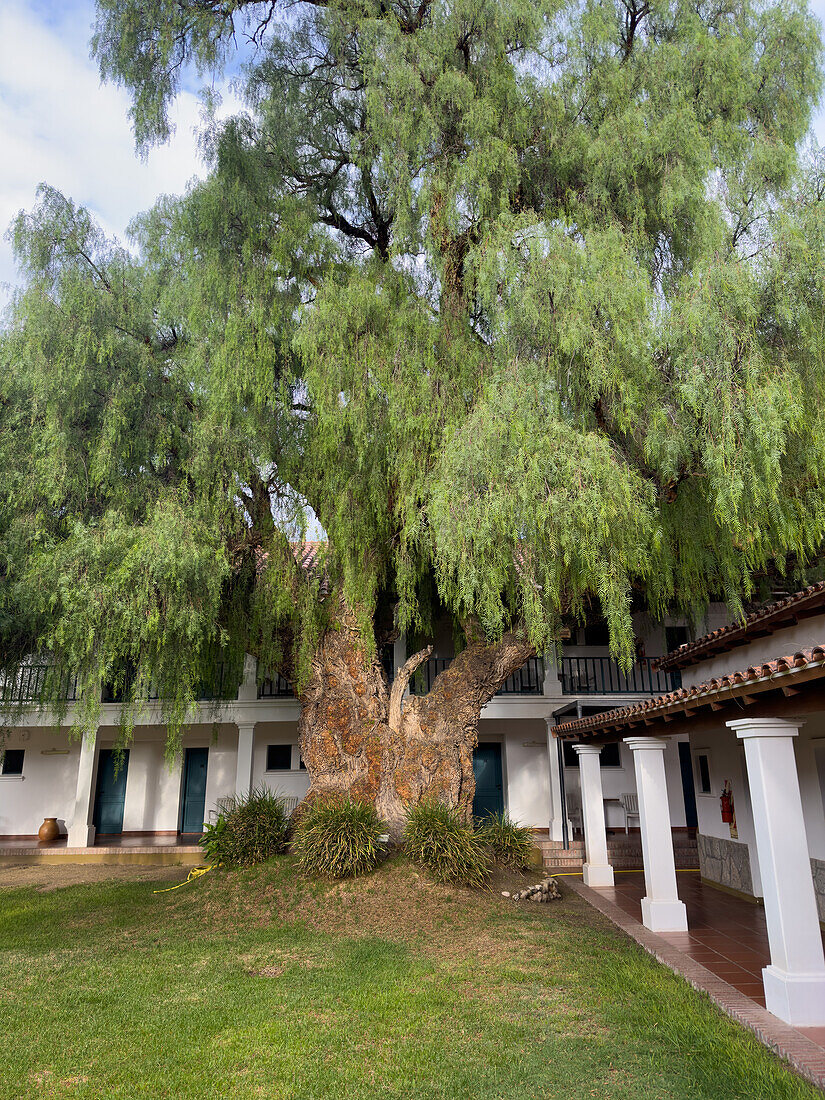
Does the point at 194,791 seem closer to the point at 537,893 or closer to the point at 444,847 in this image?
the point at 444,847

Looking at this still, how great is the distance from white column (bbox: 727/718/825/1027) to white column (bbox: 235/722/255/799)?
36.3 ft

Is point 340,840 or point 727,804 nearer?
point 340,840

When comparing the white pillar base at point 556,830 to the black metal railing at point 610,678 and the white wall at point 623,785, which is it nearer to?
the white wall at point 623,785

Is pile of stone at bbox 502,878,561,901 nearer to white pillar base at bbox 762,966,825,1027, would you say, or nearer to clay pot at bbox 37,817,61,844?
white pillar base at bbox 762,966,825,1027

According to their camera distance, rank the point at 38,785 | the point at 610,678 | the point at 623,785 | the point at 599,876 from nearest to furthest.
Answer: the point at 599,876 < the point at 610,678 < the point at 623,785 < the point at 38,785

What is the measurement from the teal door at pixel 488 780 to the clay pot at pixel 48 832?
9.36 metres

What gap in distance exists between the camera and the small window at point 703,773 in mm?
11591

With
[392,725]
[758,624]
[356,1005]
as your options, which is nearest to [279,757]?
[392,725]

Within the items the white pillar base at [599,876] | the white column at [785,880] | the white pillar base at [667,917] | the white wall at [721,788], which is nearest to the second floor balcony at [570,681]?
the white wall at [721,788]

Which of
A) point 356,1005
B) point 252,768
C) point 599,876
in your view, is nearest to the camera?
point 356,1005

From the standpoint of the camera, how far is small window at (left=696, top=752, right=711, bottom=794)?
11.6m

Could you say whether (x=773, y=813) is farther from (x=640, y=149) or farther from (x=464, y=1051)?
(x=640, y=149)

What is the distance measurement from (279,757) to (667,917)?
423 inches

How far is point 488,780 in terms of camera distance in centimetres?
1667
